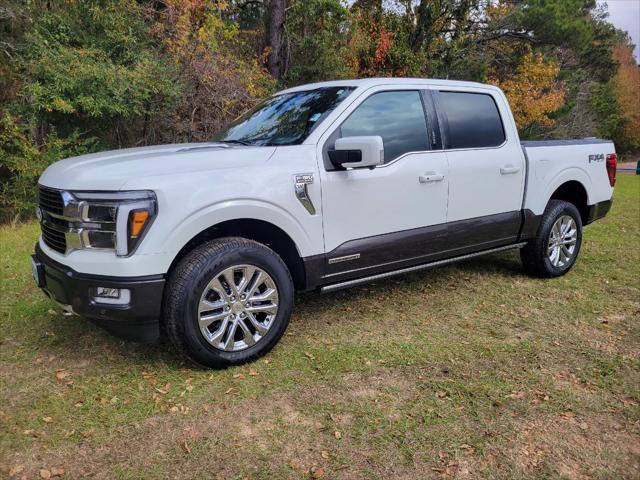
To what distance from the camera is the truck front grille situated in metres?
3.12

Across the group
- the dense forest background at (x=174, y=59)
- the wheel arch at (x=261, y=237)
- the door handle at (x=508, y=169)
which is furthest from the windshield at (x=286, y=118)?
the dense forest background at (x=174, y=59)

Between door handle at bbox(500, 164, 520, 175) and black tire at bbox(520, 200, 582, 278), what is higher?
door handle at bbox(500, 164, 520, 175)

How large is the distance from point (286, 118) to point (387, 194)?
101 cm

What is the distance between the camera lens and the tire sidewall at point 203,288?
3100mm

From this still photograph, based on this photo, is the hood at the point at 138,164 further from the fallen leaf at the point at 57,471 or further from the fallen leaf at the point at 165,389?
the fallen leaf at the point at 57,471

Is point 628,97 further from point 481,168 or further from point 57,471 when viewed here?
point 57,471

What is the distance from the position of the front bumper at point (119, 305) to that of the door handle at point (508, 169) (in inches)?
125

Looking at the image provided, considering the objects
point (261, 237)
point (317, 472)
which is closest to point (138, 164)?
point (261, 237)

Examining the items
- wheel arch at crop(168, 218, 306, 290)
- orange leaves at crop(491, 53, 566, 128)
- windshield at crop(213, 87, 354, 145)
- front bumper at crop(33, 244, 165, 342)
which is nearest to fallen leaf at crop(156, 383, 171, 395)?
front bumper at crop(33, 244, 165, 342)

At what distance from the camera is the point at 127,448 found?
256cm

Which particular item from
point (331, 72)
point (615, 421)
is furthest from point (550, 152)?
point (331, 72)

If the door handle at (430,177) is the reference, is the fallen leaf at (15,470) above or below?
below

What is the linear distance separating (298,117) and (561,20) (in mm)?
21127

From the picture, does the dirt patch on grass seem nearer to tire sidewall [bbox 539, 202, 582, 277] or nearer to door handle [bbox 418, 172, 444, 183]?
door handle [bbox 418, 172, 444, 183]
